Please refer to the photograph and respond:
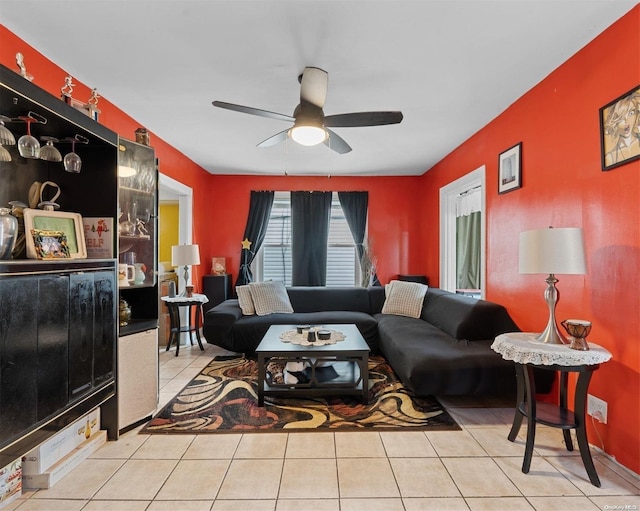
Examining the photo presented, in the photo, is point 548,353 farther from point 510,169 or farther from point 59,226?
point 59,226

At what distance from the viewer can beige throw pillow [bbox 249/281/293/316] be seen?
→ 4516 millimetres

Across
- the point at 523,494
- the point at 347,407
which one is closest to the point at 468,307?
the point at 347,407

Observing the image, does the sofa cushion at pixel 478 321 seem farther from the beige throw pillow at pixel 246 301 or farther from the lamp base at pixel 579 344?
the beige throw pillow at pixel 246 301

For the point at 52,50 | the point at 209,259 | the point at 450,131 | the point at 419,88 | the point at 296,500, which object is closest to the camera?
the point at 296,500

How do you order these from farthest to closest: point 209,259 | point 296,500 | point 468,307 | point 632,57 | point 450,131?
point 209,259
point 450,131
point 468,307
point 632,57
point 296,500

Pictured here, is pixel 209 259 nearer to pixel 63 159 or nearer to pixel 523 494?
pixel 63 159

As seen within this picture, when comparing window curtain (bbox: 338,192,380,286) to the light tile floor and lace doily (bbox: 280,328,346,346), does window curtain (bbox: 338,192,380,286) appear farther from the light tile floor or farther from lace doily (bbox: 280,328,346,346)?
the light tile floor

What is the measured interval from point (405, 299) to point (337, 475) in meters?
2.84

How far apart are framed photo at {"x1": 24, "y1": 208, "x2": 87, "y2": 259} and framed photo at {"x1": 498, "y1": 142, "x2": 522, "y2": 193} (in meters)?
3.40

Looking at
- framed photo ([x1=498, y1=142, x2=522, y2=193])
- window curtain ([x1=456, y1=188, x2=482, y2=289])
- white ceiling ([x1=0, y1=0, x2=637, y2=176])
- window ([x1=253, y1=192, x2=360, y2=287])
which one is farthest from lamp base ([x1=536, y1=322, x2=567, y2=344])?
window ([x1=253, y1=192, x2=360, y2=287])

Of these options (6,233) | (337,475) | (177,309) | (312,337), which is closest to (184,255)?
(177,309)

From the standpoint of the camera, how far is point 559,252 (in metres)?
1.95

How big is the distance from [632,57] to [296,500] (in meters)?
2.97

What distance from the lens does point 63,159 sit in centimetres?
224
